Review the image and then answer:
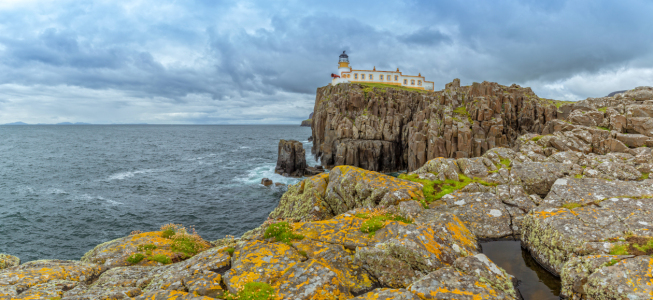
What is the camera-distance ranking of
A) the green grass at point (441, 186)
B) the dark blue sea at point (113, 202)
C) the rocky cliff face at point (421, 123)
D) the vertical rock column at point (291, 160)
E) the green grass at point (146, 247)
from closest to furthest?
1. the green grass at point (146, 247)
2. the green grass at point (441, 186)
3. the dark blue sea at point (113, 202)
4. the rocky cliff face at point (421, 123)
5. the vertical rock column at point (291, 160)

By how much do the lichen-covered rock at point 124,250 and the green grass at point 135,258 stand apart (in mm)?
101

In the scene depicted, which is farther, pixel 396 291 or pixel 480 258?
pixel 480 258

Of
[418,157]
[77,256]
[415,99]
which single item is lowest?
[77,256]

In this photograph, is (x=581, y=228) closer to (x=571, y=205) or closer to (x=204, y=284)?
(x=571, y=205)

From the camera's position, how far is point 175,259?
33.9 feet

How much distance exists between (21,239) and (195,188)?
22982 mm

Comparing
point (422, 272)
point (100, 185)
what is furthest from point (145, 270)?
point (100, 185)

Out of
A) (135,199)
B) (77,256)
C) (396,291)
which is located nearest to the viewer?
(396,291)

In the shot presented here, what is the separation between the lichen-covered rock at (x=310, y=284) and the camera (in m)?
6.36

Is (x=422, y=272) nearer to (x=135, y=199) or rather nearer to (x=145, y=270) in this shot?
(x=145, y=270)

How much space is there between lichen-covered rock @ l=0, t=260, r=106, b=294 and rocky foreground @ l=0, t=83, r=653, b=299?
1.2 inches

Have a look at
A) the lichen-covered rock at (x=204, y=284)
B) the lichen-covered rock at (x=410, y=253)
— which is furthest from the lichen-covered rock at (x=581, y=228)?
the lichen-covered rock at (x=204, y=284)

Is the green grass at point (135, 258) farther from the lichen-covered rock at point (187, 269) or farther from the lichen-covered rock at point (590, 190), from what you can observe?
the lichen-covered rock at point (590, 190)

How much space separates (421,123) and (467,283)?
5501cm
